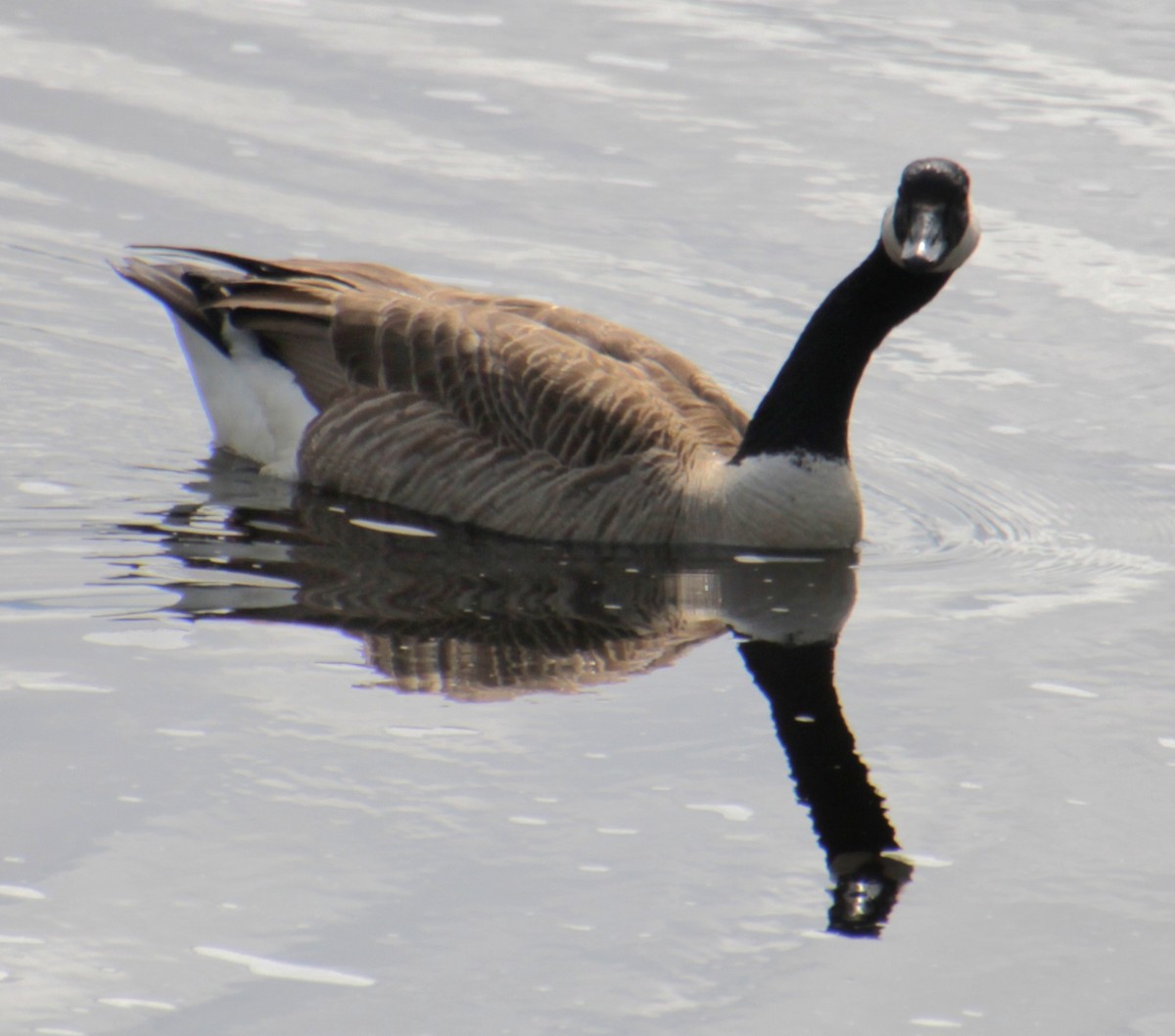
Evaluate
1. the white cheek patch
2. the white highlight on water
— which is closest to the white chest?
the white cheek patch

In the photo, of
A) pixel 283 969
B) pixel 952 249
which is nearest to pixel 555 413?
pixel 952 249

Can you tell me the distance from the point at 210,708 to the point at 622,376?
9.81 feet

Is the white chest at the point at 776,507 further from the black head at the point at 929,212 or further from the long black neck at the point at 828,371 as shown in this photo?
the black head at the point at 929,212

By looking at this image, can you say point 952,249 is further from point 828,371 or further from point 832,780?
point 832,780

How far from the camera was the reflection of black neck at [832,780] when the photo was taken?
605 centimetres

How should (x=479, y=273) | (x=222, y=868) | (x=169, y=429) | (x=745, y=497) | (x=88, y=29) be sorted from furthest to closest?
1. (x=88, y=29)
2. (x=479, y=273)
3. (x=169, y=429)
4. (x=745, y=497)
5. (x=222, y=868)

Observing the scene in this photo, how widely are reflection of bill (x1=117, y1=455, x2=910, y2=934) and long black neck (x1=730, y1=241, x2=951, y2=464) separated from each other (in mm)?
514

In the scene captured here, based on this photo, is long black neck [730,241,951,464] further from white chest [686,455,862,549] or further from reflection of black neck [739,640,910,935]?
reflection of black neck [739,640,910,935]

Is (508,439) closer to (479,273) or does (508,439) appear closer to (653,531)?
(653,531)

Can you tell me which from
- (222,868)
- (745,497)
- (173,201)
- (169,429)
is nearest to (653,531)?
(745,497)

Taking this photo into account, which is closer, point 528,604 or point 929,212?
point 528,604

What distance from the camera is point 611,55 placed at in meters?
15.4

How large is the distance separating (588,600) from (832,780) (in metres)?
1.89

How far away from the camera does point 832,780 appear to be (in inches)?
266
